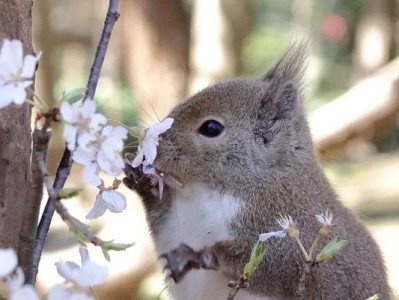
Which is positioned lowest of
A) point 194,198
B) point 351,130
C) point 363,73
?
point 194,198

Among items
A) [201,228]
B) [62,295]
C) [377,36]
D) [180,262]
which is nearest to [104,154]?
[62,295]

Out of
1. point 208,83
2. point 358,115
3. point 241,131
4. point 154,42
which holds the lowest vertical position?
point 241,131

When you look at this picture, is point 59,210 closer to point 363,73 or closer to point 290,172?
point 290,172

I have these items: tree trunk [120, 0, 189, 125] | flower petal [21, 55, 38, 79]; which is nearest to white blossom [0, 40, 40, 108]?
flower petal [21, 55, 38, 79]

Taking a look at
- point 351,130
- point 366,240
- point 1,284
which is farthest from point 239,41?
point 1,284

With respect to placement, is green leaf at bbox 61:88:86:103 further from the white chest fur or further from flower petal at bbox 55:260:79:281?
the white chest fur

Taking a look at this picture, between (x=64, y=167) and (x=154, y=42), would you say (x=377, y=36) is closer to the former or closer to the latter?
(x=154, y=42)

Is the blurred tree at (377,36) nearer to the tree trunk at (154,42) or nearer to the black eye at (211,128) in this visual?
the tree trunk at (154,42)
